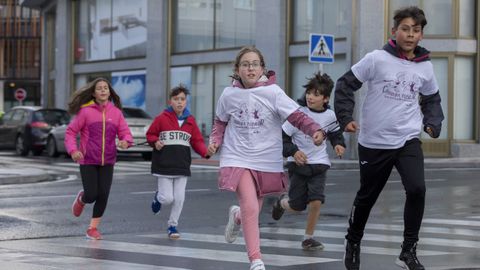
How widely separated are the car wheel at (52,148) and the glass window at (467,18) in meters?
12.2

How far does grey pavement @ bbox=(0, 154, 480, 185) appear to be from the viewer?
60.3 feet

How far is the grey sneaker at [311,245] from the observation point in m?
8.96

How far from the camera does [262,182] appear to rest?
7129 millimetres

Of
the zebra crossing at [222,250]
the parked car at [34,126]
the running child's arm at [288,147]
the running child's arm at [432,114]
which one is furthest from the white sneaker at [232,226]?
the parked car at [34,126]

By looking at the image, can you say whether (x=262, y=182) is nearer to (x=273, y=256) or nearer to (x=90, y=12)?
(x=273, y=256)

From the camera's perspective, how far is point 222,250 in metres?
8.81

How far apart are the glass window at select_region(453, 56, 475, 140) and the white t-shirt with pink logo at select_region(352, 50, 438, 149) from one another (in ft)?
70.1

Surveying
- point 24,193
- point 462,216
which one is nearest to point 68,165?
point 24,193

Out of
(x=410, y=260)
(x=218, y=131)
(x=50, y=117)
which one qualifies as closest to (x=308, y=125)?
(x=218, y=131)

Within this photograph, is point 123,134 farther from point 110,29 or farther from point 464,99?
point 110,29

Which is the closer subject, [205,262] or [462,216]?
[205,262]

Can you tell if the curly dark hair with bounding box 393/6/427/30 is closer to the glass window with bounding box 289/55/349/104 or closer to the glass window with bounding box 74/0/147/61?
the glass window with bounding box 289/55/349/104

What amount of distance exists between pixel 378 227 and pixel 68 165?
1430cm

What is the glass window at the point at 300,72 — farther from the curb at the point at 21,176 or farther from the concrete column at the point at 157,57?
the curb at the point at 21,176
